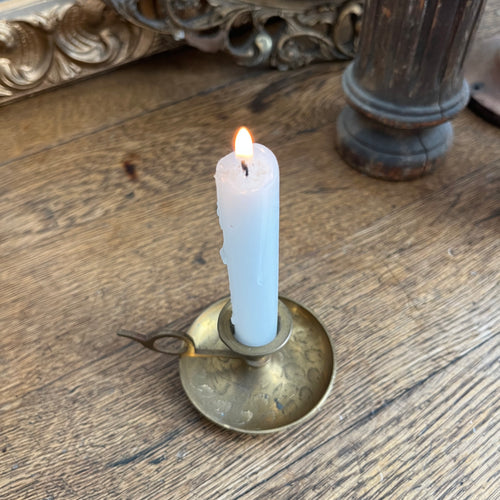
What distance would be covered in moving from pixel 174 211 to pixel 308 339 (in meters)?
0.22

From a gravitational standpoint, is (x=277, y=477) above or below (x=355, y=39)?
below

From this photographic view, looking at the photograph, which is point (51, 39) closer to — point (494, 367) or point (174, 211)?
point (174, 211)

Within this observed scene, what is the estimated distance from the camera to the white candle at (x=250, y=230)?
296 mm

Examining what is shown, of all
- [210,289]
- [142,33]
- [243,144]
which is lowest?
[210,289]

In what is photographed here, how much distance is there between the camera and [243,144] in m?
0.29

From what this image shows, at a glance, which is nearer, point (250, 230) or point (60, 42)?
point (250, 230)

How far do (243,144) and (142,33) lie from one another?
50cm

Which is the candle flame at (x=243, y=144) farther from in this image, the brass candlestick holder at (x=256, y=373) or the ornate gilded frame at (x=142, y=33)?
the ornate gilded frame at (x=142, y=33)

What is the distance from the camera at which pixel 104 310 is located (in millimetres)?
509

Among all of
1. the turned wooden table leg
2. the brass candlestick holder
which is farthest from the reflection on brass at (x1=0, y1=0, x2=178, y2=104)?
the brass candlestick holder

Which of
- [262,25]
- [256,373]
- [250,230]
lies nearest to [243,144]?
[250,230]

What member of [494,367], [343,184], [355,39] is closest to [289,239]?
[343,184]

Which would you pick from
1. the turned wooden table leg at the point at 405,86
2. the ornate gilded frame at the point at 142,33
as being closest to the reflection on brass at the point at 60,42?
the ornate gilded frame at the point at 142,33

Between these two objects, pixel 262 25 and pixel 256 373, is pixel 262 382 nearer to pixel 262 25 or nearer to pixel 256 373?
pixel 256 373
